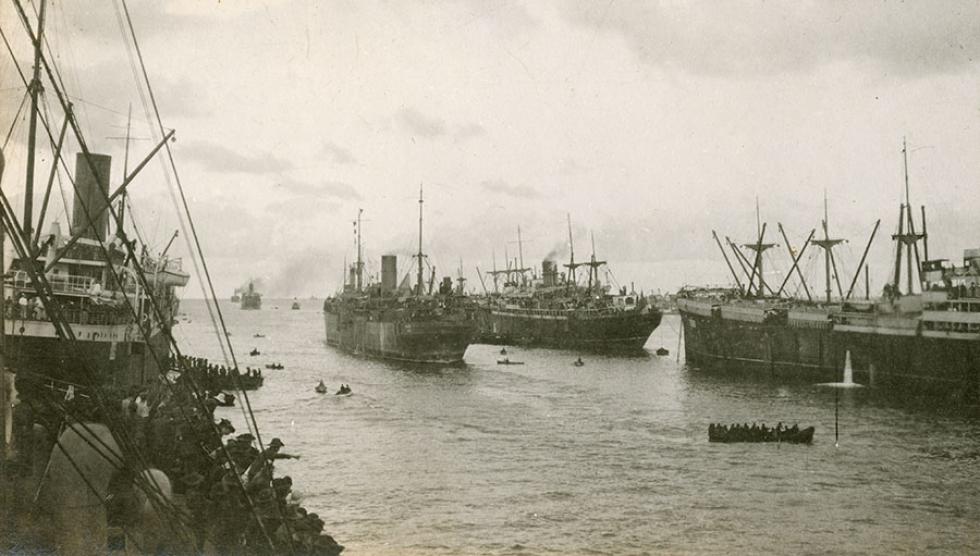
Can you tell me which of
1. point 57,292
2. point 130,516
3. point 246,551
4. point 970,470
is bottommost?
point 970,470

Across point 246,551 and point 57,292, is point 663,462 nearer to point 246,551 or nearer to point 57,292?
point 246,551

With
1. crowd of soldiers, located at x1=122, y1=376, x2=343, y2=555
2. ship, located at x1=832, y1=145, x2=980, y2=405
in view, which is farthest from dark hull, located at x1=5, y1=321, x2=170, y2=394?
ship, located at x1=832, y1=145, x2=980, y2=405

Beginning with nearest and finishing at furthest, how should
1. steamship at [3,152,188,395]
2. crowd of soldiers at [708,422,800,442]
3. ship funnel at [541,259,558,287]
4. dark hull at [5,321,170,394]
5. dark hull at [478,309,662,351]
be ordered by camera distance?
steamship at [3,152,188,395] < dark hull at [5,321,170,394] < crowd of soldiers at [708,422,800,442] < dark hull at [478,309,662,351] < ship funnel at [541,259,558,287]

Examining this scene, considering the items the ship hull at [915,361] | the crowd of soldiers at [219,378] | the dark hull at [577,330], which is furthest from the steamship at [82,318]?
the dark hull at [577,330]

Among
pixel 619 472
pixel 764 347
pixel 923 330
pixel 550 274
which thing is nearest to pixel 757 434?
pixel 619 472

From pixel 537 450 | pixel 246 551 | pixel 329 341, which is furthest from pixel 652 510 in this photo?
pixel 329 341

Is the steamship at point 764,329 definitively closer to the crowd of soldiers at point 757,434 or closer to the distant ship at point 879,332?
the distant ship at point 879,332

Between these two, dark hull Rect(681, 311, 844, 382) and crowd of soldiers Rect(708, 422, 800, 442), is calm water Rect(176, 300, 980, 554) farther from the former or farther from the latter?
dark hull Rect(681, 311, 844, 382)

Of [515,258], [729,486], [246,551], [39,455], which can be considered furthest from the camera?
[515,258]
